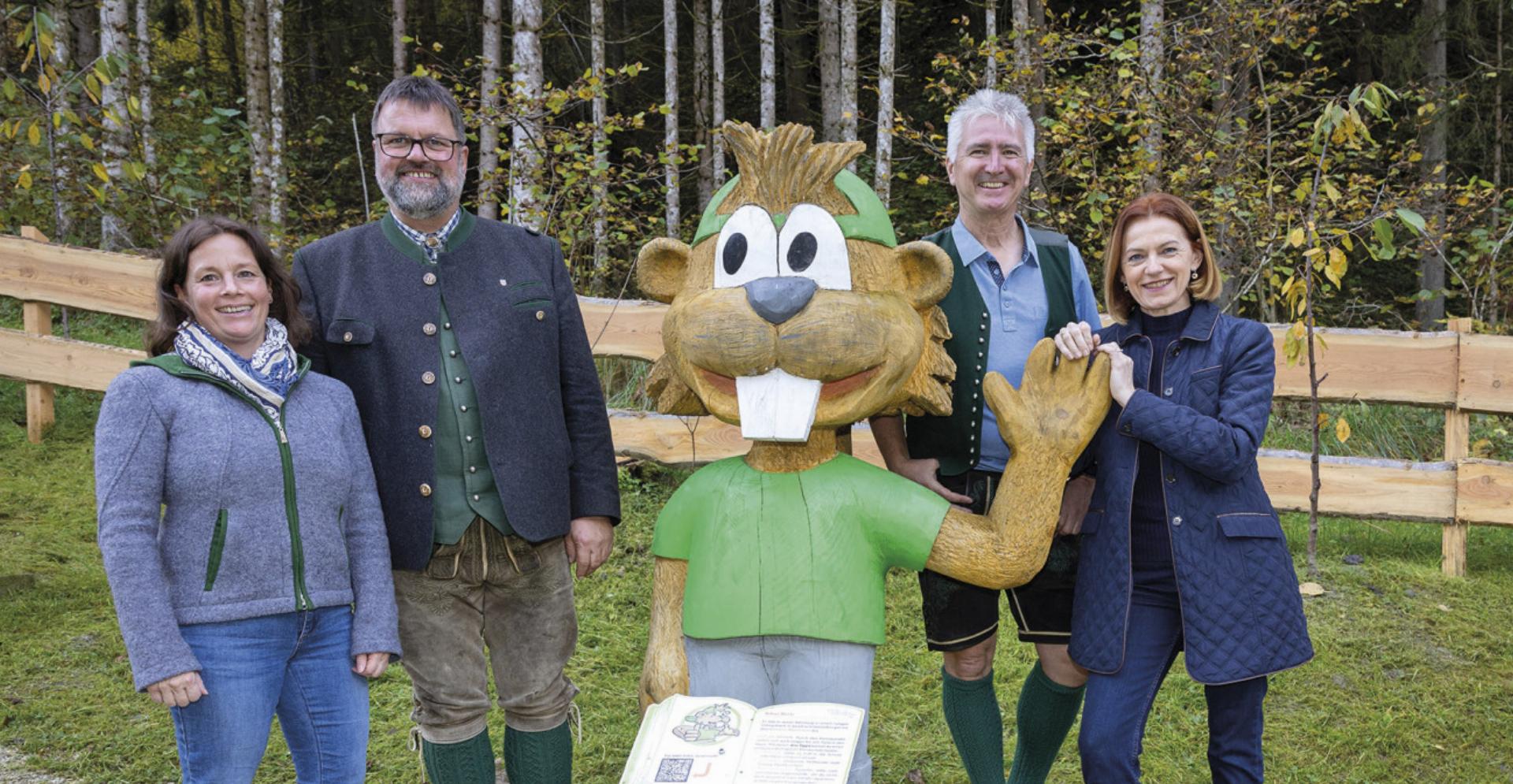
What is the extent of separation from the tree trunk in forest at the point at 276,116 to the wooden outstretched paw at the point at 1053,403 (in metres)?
8.43

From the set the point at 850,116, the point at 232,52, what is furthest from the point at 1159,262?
the point at 232,52

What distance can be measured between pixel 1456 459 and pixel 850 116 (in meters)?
4.67

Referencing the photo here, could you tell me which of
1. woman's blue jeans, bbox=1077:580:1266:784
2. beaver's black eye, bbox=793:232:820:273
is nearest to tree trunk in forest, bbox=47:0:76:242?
beaver's black eye, bbox=793:232:820:273

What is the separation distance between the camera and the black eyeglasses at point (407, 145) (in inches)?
104

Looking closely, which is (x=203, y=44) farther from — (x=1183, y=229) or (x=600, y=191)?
(x=1183, y=229)

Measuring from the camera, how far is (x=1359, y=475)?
5102 mm

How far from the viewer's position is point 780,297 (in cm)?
234

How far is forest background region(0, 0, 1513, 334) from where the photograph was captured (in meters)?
6.21

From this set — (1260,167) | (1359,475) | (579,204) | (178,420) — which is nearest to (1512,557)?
(1359,475)

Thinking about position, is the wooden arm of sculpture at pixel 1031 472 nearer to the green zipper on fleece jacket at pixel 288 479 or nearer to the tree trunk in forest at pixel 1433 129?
the green zipper on fleece jacket at pixel 288 479

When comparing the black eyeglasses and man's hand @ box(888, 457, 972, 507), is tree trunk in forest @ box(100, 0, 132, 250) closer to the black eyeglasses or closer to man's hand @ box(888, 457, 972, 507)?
the black eyeglasses

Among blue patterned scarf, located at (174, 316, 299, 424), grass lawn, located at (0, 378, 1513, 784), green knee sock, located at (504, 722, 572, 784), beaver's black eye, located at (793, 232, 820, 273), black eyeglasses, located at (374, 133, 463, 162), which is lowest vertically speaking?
grass lawn, located at (0, 378, 1513, 784)

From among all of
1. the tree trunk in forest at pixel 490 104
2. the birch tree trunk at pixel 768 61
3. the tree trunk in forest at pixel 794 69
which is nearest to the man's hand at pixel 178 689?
the tree trunk in forest at pixel 490 104

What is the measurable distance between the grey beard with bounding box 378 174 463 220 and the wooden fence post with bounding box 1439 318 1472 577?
4495 mm
